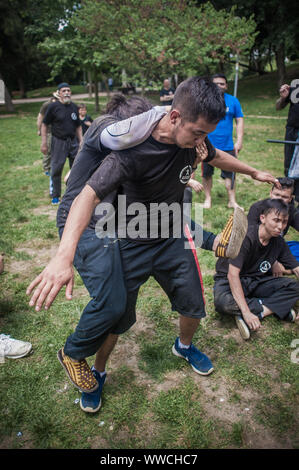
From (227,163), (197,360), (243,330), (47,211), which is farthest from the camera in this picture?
(47,211)

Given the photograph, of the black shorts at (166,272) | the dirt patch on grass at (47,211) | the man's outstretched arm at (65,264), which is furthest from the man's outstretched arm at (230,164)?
the dirt patch on grass at (47,211)

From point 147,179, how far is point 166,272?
0.66 m

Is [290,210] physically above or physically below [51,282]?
below

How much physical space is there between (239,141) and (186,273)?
4028 mm

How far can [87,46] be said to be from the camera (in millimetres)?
15812

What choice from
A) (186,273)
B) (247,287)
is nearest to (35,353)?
(186,273)

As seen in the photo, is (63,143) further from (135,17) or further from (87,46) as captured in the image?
(87,46)

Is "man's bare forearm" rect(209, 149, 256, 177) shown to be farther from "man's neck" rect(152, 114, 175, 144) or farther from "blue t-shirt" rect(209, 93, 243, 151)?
"blue t-shirt" rect(209, 93, 243, 151)

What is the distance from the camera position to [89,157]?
6.82ft

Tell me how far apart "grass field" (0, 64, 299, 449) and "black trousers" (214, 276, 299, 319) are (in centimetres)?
15

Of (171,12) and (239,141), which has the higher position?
(171,12)

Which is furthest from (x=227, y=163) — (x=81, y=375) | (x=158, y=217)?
(x=81, y=375)

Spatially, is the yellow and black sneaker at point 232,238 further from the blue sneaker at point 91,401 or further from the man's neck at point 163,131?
the blue sneaker at point 91,401

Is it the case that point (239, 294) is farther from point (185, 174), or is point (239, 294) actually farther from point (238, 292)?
point (185, 174)
